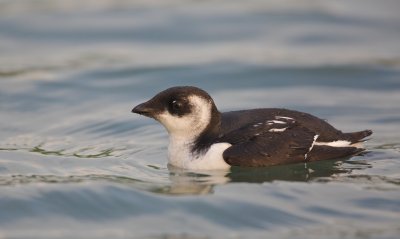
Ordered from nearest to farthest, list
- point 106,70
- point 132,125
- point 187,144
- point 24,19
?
point 187,144, point 132,125, point 106,70, point 24,19

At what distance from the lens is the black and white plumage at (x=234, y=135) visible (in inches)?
406

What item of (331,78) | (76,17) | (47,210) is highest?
(76,17)

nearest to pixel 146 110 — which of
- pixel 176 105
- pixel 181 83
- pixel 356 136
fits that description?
pixel 176 105

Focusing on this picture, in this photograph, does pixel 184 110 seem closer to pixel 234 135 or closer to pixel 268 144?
pixel 234 135

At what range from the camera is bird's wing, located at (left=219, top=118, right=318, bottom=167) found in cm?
1023

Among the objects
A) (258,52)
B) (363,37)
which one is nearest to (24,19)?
(258,52)

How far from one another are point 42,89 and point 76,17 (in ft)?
14.2

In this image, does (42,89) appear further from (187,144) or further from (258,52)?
(187,144)

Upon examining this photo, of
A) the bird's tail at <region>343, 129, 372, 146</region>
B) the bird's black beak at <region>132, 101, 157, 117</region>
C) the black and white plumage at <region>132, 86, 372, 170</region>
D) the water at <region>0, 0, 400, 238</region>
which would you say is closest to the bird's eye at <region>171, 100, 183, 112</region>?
the black and white plumage at <region>132, 86, 372, 170</region>

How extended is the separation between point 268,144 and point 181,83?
5054 mm

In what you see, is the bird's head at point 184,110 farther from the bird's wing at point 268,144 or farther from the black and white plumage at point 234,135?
the bird's wing at point 268,144

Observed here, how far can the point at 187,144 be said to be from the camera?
10.6 meters

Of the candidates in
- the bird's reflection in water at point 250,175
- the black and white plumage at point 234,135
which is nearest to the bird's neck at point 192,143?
the black and white plumage at point 234,135

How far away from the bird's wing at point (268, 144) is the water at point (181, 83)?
153 millimetres
